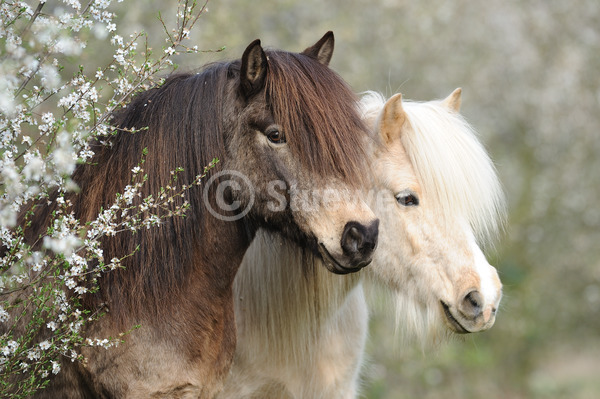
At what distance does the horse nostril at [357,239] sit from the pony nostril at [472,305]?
97cm

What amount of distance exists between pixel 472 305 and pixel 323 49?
165 centimetres

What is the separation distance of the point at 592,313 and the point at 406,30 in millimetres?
5843

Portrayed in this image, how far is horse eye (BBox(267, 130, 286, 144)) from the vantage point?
3223 millimetres

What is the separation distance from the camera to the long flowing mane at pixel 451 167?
13.3 ft

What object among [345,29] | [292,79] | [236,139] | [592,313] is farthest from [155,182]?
[592,313]

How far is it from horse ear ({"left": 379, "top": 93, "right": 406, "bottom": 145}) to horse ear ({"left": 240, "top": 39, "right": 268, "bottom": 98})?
3.47 ft

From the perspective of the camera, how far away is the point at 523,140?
1228 centimetres

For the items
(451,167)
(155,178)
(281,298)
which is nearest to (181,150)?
(155,178)

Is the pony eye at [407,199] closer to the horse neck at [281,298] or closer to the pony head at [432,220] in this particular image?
the pony head at [432,220]

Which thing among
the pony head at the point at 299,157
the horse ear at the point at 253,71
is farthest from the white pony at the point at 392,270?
the horse ear at the point at 253,71

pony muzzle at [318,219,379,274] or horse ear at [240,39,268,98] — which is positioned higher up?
horse ear at [240,39,268,98]

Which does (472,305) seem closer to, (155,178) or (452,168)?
(452,168)

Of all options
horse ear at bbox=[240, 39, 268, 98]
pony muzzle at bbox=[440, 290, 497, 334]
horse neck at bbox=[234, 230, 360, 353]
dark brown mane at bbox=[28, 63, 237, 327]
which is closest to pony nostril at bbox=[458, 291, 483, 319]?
pony muzzle at bbox=[440, 290, 497, 334]

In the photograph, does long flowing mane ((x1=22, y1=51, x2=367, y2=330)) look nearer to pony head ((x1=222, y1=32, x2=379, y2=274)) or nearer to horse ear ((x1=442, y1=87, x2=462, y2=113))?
pony head ((x1=222, y1=32, x2=379, y2=274))
